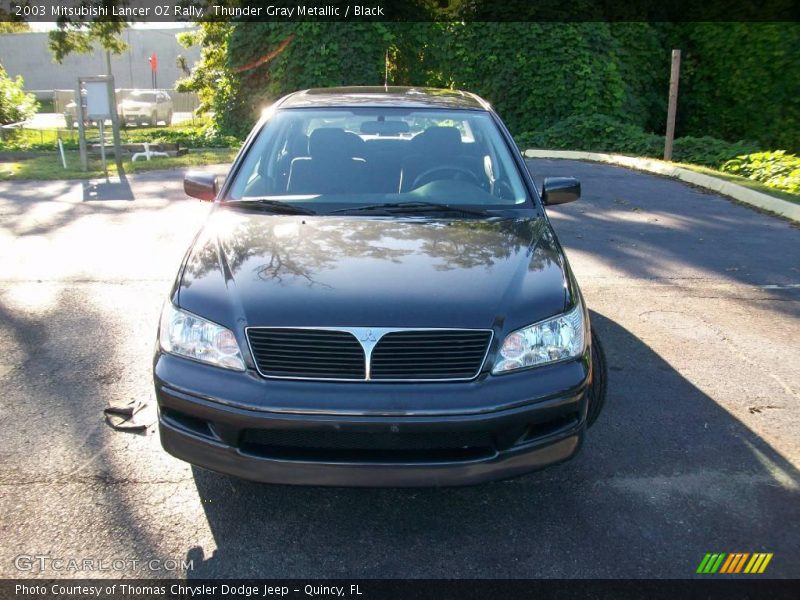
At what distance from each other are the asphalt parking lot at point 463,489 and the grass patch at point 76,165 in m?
6.54

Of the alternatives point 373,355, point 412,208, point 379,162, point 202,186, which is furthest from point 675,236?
point 373,355

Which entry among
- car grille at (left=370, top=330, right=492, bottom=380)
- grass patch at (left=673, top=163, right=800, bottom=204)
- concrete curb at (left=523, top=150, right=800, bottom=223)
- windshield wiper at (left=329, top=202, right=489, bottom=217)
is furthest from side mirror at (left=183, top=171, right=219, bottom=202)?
grass patch at (left=673, top=163, right=800, bottom=204)

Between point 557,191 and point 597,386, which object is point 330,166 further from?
point 597,386

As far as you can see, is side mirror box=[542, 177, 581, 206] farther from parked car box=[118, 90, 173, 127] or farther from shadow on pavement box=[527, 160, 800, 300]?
parked car box=[118, 90, 173, 127]

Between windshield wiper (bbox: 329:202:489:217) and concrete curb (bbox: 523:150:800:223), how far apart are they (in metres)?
6.64

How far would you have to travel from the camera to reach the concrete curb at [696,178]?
30.7 feet

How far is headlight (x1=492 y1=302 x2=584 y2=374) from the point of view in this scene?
2.83m

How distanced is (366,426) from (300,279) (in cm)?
72

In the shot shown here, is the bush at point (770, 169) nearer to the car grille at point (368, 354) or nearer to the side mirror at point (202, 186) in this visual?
the side mirror at point (202, 186)

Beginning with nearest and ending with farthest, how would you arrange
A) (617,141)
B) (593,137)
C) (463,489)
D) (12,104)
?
1. (463,489)
2. (617,141)
3. (593,137)
4. (12,104)

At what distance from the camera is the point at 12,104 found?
71.3ft

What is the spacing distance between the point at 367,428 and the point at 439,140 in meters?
2.26

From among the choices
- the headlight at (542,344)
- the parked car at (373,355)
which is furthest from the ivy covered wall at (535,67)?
the headlight at (542,344)

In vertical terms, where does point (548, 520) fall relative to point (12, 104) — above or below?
below
